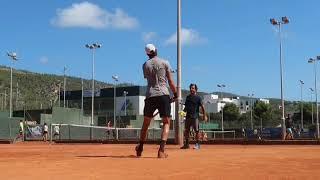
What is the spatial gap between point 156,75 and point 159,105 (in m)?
0.50

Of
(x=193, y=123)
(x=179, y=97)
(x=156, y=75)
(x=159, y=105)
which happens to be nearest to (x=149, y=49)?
(x=156, y=75)

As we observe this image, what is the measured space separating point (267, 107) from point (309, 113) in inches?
409

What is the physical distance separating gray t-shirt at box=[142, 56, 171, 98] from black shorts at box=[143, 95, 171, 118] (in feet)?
0.23

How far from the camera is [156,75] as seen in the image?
9.12 metres

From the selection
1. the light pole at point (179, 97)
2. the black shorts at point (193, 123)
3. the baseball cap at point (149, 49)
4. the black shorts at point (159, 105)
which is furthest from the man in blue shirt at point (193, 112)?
the baseball cap at point (149, 49)

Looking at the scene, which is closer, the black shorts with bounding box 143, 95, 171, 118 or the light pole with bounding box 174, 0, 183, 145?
the black shorts with bounding box 143, 95, 171, 118

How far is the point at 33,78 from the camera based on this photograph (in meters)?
169

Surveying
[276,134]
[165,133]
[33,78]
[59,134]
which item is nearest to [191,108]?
[165,133]

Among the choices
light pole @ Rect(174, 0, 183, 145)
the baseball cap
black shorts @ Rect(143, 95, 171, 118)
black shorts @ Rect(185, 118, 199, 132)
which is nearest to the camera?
black shorts @ Rect(143, 95, 171, 118)

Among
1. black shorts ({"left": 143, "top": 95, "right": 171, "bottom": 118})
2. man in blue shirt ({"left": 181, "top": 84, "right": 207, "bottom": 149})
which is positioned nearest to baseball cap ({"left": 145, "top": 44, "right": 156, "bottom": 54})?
black shorts ({"left": 143, "top": 95, "right": 171, "bottom": 118})

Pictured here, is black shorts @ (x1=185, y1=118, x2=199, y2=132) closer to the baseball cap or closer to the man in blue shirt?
the man in blue shirt

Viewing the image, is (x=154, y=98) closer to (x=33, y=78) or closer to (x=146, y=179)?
(x=146, y=179)

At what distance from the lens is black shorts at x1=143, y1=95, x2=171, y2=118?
9.07 m

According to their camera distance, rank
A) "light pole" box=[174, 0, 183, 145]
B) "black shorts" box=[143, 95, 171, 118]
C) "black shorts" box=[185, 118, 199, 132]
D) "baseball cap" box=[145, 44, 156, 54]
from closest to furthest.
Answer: "black shorts" box=[143, 95, 171, 118]
"baseball cap" box=[145, 44, 156, 54]
"black shorts" box=[185, 118, 199, 132]
"light pole" box=[174, 0, 183, 145]
